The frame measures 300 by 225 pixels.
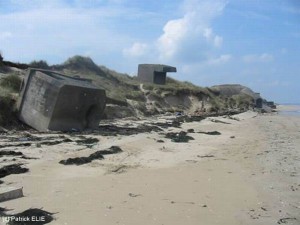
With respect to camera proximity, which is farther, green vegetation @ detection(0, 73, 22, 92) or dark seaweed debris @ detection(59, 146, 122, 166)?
green vegetation @ detection(0, 73, 22, 92)

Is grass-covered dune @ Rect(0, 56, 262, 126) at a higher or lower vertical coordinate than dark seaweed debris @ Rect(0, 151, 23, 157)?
higher

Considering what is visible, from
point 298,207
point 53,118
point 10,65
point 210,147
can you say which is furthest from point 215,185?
point 10,65

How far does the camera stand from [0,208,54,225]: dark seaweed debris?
601cm

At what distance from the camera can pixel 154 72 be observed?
170 ft

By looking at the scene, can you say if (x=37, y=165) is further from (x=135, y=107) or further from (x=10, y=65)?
(x=135, y=107)

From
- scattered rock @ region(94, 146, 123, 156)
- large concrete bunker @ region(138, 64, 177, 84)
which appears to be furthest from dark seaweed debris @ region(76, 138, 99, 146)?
large concrete bunker @ region(138, 64, 177, 84)

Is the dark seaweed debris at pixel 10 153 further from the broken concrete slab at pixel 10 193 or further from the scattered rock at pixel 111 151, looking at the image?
the broken concrete slab at pixel 10 193

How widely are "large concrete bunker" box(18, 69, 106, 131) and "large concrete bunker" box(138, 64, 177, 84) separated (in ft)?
103

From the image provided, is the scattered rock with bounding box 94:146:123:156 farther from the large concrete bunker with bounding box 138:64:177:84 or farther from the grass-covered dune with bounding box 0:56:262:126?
the large concrete bunker with bounding box 138:64:177:84

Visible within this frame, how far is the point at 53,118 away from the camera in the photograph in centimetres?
1888

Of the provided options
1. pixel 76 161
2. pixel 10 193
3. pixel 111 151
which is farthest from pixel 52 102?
pixel 10 193

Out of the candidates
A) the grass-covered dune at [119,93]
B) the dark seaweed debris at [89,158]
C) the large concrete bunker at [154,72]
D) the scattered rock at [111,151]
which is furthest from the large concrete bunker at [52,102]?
the large concrete bunker at [154,72]

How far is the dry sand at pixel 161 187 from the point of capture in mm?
6797

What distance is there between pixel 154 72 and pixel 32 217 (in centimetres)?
4613
